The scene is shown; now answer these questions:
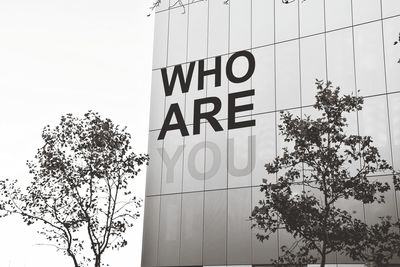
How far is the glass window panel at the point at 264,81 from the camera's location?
2206 centimetres

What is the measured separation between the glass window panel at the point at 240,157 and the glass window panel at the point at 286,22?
11.1 feet

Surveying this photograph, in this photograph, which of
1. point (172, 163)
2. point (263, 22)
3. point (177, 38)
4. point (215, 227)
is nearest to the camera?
point (215, 227)

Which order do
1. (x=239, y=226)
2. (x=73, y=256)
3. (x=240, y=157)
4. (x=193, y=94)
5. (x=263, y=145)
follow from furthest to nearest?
(x=193, y=94), (x=240, y=157), (x=263, y=145), (x=239, y=226), (x=73, y=256)

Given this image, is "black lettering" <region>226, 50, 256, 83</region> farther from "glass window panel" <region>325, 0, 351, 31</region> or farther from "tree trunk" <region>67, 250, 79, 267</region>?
"tree trunk" <region>67, 250, 79, 267</region>

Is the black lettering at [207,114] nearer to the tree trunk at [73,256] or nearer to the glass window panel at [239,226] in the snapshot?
the glass window panel at [239,226]

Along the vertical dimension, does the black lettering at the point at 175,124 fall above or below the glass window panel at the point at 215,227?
above

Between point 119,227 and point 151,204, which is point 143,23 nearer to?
point 151,204

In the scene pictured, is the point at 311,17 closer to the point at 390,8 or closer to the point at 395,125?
the point at 390,8

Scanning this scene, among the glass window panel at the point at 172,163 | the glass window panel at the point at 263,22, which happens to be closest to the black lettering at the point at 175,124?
the glass window panel at the point at 172,163

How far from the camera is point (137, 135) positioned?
25.7 metres

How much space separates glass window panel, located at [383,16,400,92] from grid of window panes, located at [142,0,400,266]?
0.11 feet

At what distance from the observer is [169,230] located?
2303 centimetres

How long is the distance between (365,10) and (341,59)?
75.4 inches

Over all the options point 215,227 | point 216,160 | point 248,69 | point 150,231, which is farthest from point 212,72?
point 150,231
